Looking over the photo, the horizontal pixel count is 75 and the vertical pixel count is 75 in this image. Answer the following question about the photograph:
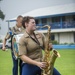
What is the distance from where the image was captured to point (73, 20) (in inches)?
1353

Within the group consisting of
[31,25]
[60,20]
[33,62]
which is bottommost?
[60,20]

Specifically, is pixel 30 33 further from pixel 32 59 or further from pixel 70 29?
pixel 70 29

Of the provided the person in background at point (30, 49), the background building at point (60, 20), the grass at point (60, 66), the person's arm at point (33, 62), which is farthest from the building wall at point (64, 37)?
the person's arm at point (33, 62)

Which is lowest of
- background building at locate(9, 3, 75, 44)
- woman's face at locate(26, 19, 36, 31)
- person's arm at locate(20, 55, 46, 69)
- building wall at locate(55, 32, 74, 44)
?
building wall at locate(55, 32, 74, 44)

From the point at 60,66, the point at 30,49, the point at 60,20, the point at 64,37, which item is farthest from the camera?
the point at 60,20

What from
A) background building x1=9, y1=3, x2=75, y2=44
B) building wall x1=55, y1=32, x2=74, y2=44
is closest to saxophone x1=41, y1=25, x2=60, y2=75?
background building x1=9, y1=3, x2=75, y2=44

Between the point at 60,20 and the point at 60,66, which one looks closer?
the point at 60,66

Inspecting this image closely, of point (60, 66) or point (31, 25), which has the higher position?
point (31, 25)

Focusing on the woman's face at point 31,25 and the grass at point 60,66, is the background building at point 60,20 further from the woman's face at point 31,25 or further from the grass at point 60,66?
the woman's face at point 31,25

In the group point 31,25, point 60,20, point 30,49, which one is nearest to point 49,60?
point 30,49

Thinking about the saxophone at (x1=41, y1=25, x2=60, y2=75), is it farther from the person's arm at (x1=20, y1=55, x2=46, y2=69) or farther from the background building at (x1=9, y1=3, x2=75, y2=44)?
the background building at (x1=9, y1=3, x2=75, y2=44)

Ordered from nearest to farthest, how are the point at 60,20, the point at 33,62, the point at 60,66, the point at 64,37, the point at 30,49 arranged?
the point at 33,62 → the point at 30,49 → the point at 60,66 → the point at 64,37 → the point at 60,20

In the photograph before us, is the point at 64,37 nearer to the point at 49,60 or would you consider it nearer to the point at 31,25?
the point at 31,25

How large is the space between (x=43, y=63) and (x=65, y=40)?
93.1 ft
